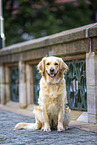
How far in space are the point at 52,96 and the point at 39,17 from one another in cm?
1871

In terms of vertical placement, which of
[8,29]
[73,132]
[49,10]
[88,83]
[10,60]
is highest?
[49,10]

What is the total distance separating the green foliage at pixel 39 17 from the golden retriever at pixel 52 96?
637 inches

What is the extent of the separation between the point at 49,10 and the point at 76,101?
17.3 metres

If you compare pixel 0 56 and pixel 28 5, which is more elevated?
pixel 28 5

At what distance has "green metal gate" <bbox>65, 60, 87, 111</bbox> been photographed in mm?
7540

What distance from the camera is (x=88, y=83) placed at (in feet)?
22.6

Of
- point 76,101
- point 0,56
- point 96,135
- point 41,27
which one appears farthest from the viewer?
point 41,27

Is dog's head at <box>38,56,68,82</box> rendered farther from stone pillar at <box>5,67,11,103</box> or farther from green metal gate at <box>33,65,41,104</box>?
stone pillar at <box>5,67,11,103</box>

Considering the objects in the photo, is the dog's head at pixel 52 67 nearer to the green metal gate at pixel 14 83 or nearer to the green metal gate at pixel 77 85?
the green metal gate at pixel 77 85

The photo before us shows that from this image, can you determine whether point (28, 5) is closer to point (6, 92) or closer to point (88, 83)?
point (6, 92)

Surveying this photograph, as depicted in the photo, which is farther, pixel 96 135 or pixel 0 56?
pixel 0 56

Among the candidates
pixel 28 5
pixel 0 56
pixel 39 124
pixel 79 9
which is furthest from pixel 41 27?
pixel 39 124

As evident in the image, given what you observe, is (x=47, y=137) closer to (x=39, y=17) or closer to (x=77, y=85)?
(x=77, y=85)

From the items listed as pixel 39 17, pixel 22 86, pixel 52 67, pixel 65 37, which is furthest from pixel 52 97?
pixel 39 17
